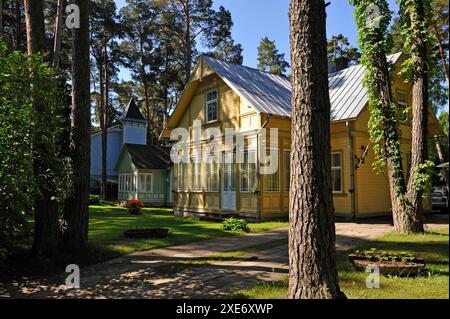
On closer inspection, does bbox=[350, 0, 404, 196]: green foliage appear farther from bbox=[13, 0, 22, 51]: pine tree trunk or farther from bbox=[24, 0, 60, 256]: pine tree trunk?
bbox=[13, 0, 22, 51]: pine tree trunk

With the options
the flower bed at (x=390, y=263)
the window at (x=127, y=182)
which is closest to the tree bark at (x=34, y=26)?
the flower bed at (x=390, y=263)

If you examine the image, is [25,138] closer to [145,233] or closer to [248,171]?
[145,233]

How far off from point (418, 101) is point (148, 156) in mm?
26963

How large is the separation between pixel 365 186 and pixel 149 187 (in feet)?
70.1

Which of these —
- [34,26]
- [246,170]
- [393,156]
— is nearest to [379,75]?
[393,156]

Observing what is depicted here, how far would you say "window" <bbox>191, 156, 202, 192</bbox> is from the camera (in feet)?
67.8

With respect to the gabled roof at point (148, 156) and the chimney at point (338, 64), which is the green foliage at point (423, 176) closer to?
the chimney at point (338, 64)

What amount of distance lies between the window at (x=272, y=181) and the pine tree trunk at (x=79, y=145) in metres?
8.91

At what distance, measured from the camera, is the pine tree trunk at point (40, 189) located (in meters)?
7.83

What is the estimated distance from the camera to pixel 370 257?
6777mm

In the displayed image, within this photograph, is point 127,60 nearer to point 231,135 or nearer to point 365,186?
point 231,135

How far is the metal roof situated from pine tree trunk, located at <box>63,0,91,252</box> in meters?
8.14

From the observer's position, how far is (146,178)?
33125 mm
